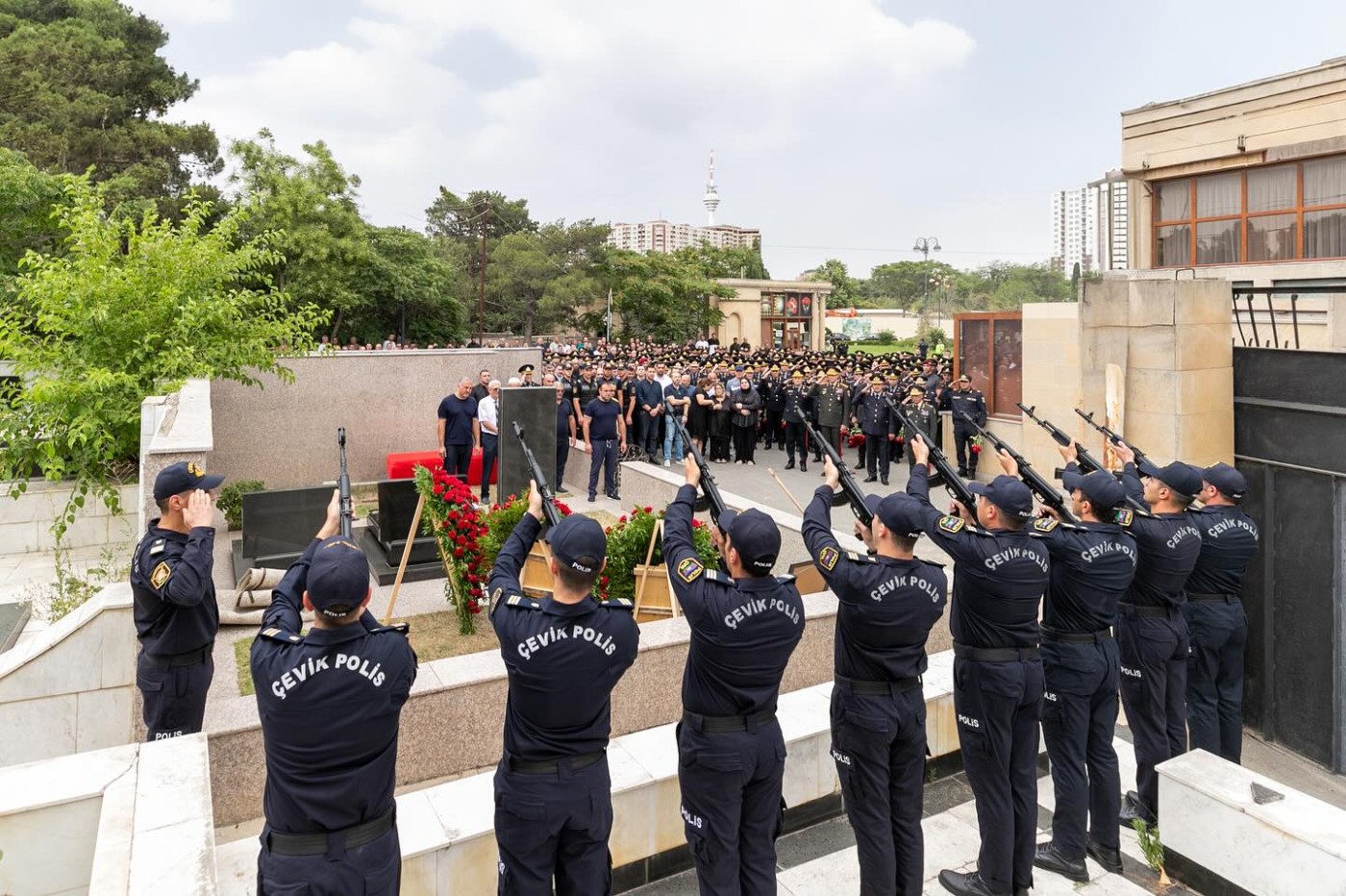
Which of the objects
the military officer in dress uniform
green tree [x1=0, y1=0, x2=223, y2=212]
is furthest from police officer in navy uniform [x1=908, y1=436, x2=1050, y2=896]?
green tree [x1=0, y1=0, x2=223, y2=212]

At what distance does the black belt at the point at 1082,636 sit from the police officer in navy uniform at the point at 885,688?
116cm

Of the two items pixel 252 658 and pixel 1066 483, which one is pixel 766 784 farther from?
pixel 1066 483

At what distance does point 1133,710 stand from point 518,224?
68.4 meters

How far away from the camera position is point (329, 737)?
117 inches

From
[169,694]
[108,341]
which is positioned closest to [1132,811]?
[169,694]

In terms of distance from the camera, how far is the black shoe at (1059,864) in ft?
15.0

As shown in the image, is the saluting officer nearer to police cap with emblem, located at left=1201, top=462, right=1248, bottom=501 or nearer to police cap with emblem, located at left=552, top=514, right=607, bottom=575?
police cap with emblem, located at left=1201, top=462, right=1248, bottom=501

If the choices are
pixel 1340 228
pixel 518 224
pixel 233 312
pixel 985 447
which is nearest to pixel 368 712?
pixel 233 312

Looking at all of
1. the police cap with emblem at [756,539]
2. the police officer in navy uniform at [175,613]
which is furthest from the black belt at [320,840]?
the police officer in navy uniform at [175,613]

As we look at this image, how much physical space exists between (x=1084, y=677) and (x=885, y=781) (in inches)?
59.0

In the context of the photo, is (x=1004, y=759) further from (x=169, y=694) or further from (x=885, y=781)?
(x=169, y=694)

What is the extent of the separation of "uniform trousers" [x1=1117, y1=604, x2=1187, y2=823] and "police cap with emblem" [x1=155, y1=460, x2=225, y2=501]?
18.1 ft

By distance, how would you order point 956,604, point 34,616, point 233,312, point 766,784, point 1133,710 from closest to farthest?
1. point 766,784
2. point 956,604
3. point 1133,710
4. point 34,616
5. point 233,312

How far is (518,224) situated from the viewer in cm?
6912
